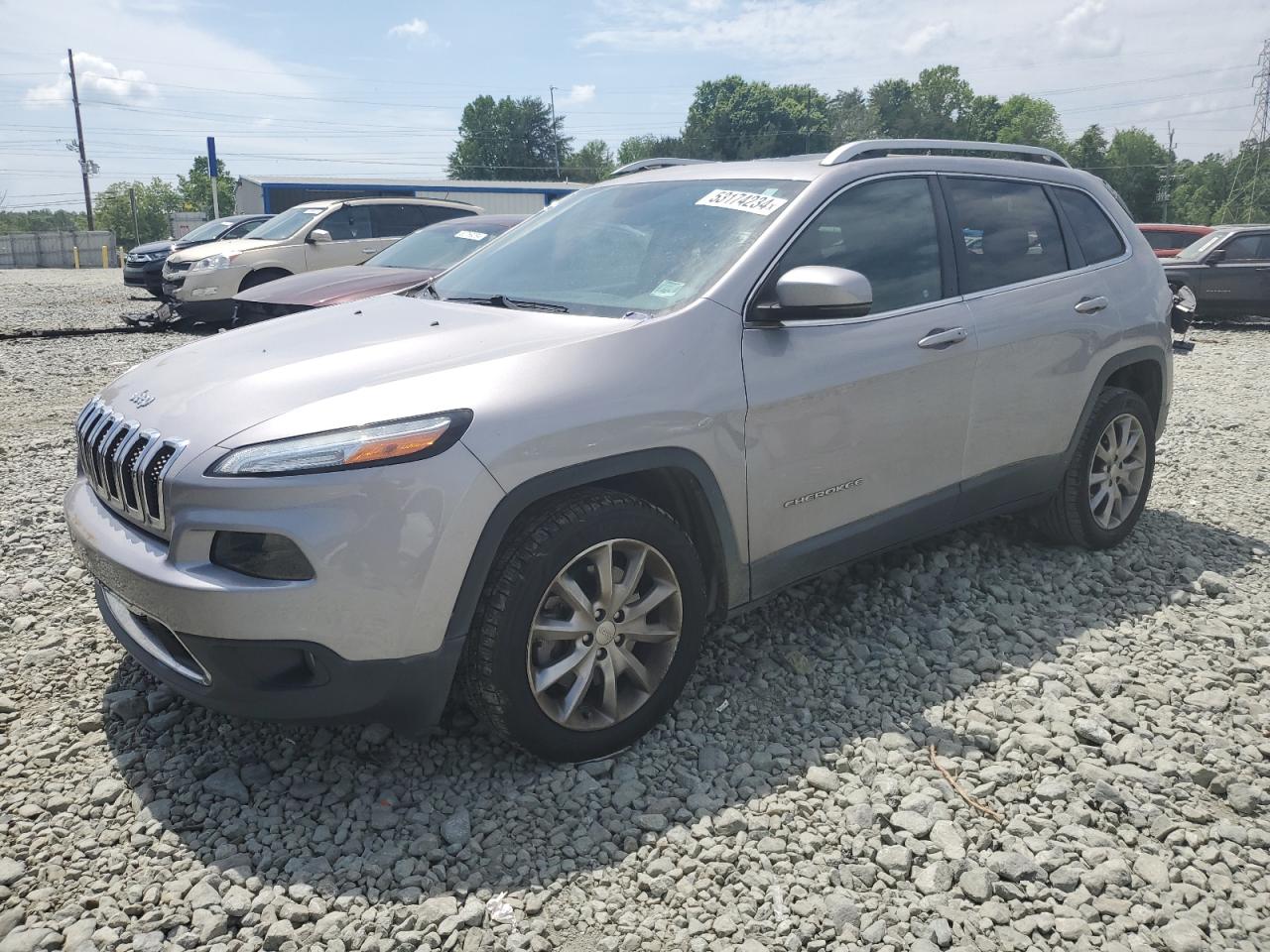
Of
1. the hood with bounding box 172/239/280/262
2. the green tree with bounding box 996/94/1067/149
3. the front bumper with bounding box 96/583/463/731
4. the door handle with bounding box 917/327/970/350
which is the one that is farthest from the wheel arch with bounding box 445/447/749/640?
the green tree with bounding box 996/94/1067/149

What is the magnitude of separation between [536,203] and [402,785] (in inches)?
1695

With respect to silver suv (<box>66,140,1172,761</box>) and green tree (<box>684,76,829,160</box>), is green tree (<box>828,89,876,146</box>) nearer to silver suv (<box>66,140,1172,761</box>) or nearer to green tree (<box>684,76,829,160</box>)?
green tree (<box>684,76,829,160</box>)

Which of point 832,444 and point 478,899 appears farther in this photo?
point 832,444

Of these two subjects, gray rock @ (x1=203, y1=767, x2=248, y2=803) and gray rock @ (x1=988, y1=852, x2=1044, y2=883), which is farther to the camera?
gray rock @ (x1=203, y1=767, x2=248, y2=803)

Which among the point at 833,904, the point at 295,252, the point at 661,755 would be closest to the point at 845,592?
the point at 661,755

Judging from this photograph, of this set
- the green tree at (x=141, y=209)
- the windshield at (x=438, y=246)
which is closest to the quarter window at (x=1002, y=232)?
the windshield at (x=438, y=246)

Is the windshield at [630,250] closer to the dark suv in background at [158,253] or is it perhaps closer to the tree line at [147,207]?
the dark suv in background at [158,253]

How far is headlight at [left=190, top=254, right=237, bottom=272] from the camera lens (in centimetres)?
1273

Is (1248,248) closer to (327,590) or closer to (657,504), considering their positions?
(657,504)

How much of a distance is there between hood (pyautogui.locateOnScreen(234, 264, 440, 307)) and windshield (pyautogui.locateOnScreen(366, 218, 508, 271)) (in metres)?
0.18

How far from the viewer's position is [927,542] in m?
4.89

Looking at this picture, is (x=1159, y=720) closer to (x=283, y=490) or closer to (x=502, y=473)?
(x=502, y=473)

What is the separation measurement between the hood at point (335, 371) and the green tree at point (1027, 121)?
397 ft

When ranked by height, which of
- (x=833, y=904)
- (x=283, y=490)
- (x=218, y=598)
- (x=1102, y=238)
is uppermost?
(x=1102, y=238)
